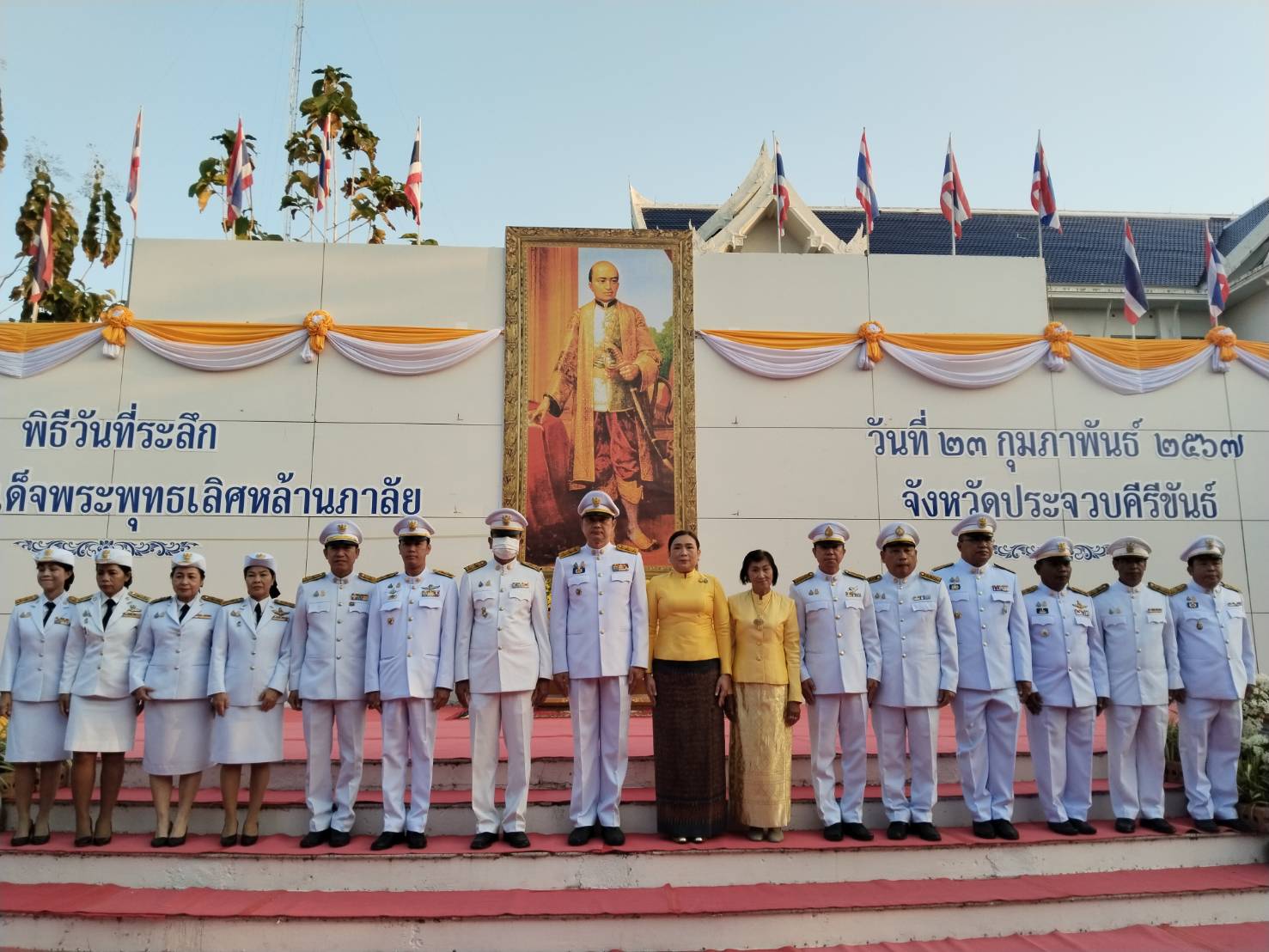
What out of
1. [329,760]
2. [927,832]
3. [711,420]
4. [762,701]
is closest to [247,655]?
[329,760]

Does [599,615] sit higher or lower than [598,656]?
higher

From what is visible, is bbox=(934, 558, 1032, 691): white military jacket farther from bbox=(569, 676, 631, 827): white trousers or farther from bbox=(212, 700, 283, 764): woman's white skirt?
bbox=(212, 700, 283, 764): woman's white skirt

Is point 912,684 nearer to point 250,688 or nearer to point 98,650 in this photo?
point 250,688

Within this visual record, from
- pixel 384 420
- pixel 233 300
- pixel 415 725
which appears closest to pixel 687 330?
pixel 384 420

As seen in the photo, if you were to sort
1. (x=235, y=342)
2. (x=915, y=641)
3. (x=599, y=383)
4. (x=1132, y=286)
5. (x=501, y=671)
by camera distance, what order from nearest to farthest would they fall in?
1. (x=501, y=671)
2. (x=915, y=641)
3. (x=235, y=342)
4. (x=599, y=383)
5. (x=1132, y=286)

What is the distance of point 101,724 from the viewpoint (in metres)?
4.12

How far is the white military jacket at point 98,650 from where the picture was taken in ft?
13.7

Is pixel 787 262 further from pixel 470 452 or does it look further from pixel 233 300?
pixel 233 300

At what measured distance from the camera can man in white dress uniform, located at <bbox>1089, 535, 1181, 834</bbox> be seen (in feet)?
14.4

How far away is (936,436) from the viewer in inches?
306

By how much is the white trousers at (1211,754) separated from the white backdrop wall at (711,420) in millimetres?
3102

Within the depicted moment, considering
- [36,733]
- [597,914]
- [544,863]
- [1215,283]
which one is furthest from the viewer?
[1215,283]

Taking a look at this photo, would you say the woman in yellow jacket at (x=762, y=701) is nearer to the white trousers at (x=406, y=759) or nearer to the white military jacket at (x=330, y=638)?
the white trousers at (x=406, y=759)

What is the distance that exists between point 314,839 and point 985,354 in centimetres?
655
